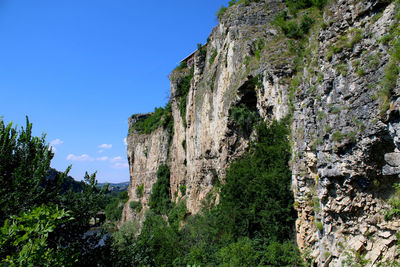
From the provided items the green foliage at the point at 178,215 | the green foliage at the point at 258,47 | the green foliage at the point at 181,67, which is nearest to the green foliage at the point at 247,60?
the green foliage at the point at 258,47

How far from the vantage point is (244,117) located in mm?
14898

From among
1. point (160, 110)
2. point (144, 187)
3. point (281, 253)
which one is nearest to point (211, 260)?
point (281, 253)

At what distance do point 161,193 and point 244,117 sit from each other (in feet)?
56.5

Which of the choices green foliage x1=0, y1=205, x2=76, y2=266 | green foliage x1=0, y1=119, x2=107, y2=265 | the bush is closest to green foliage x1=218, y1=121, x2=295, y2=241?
green foliage x1=0, y1=119, x2=107, y2=265

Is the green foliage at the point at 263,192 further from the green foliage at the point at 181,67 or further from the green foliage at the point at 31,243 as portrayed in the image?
the green foliage at the point at 181,67

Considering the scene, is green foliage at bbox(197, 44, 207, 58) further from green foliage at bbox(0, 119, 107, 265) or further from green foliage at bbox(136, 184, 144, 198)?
green foliage at bbox(136, 184, 144, 198)

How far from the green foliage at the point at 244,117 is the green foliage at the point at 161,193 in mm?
15120

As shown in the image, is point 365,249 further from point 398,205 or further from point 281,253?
point 281,253

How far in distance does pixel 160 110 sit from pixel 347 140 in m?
31.9

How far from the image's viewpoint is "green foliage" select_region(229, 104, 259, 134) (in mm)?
14801

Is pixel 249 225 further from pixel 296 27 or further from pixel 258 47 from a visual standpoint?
pixel 296 27

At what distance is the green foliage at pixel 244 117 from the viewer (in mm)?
14801

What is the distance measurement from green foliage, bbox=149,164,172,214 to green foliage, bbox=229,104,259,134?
15120 millimetres

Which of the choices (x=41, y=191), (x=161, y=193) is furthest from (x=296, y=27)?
(x=161, y=193)
